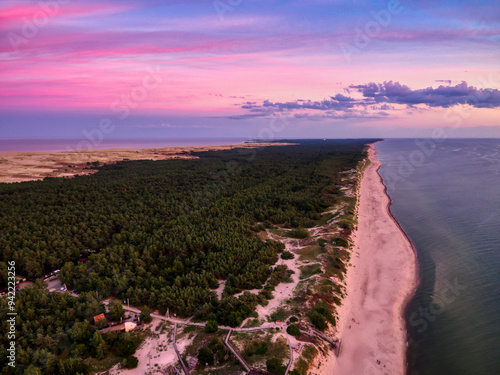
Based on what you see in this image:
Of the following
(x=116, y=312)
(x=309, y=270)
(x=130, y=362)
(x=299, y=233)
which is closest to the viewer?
(x=130, y=362)

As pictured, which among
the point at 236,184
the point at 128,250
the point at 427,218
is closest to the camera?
the point at 128,250

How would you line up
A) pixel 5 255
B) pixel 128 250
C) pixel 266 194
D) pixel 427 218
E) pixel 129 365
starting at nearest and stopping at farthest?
pixel 129 365 → pixel 5 255 → pixel 128 250 → pixel 427 218 → pixel 266 194

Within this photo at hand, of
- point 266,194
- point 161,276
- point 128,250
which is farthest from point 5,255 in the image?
point 266,194

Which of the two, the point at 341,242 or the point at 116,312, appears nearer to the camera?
the point at 116,312

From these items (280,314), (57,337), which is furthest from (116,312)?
(280,314)

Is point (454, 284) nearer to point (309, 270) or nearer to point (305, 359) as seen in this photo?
point (309, 270)

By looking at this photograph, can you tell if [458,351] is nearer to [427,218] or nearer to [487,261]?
[487,261]
